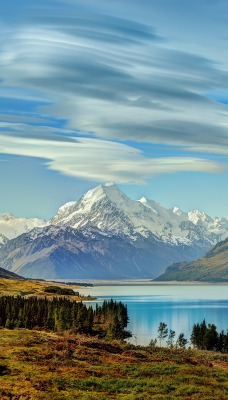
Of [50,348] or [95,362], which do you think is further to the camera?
[50,348]

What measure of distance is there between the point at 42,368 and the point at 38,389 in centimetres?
1615

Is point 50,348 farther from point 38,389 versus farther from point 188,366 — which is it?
point 38,389

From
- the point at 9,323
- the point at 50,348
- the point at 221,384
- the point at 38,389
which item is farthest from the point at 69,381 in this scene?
the point at 9,323

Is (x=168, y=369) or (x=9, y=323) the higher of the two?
(x=9, y=323)

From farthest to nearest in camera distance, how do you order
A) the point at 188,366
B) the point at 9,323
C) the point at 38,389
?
the point at 9,323
the point at 188,366
the point at 38,389

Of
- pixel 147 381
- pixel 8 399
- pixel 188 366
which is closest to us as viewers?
pixel 8 399

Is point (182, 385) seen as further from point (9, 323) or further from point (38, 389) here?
point (9, 323)

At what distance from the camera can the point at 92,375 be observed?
90875 mm

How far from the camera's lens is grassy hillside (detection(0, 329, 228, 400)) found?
254ft

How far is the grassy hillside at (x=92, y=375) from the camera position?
77500 mm

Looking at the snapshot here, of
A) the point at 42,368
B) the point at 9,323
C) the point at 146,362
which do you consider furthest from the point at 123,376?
the point at 9,323

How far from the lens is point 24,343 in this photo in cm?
11881

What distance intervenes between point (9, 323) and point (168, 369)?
86667 millimetres

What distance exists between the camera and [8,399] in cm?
6900
